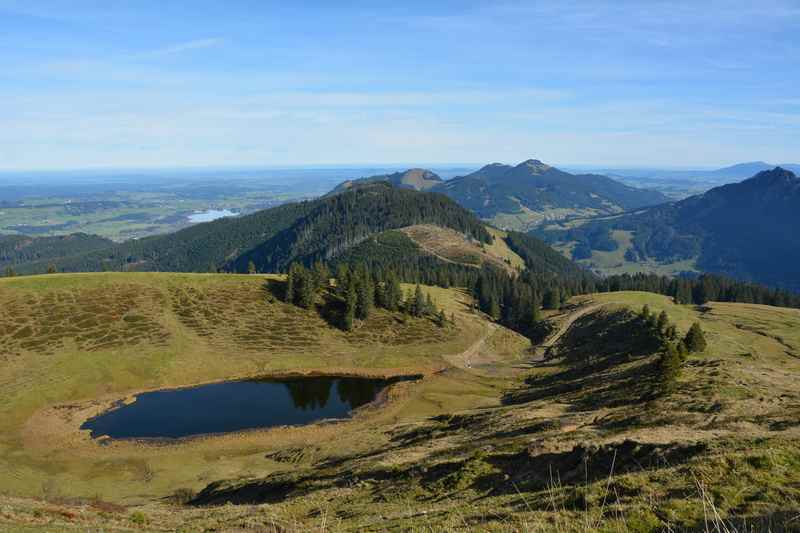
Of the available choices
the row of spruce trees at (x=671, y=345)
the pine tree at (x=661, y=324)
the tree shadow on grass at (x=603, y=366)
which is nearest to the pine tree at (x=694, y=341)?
the row of spruce trees at (x=671, y=345)

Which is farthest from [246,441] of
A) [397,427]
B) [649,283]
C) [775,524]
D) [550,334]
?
[649,283]

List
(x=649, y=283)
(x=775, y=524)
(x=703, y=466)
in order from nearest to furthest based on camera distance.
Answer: (x=775, y=524) → (x=703, y=466) → (x=649, y=283)

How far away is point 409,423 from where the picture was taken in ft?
202

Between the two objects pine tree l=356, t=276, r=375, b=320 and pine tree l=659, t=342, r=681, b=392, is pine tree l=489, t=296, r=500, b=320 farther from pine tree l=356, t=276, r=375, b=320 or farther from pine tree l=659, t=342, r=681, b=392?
pine tree l=659, t=342, r=681, b=392

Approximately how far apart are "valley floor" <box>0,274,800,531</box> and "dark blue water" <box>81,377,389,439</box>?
11.4ft

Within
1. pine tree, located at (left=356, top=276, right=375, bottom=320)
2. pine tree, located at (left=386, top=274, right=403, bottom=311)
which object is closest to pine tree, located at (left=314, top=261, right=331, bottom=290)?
pine tree, located at (left=356, top=276, right=375, bottom=320)

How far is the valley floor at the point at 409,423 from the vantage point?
1850 cm

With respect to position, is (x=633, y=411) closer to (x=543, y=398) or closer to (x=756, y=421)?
(x=756, y=421)

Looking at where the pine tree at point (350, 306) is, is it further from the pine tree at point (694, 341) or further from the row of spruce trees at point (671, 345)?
the pine tree at point (694, 341)

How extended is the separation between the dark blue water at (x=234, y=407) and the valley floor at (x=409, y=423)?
3.47 m

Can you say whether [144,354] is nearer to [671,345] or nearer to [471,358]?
[471,358]

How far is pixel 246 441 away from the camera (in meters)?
60.8

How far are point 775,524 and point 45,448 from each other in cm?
7186

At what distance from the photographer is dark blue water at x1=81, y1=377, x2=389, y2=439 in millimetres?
64875
